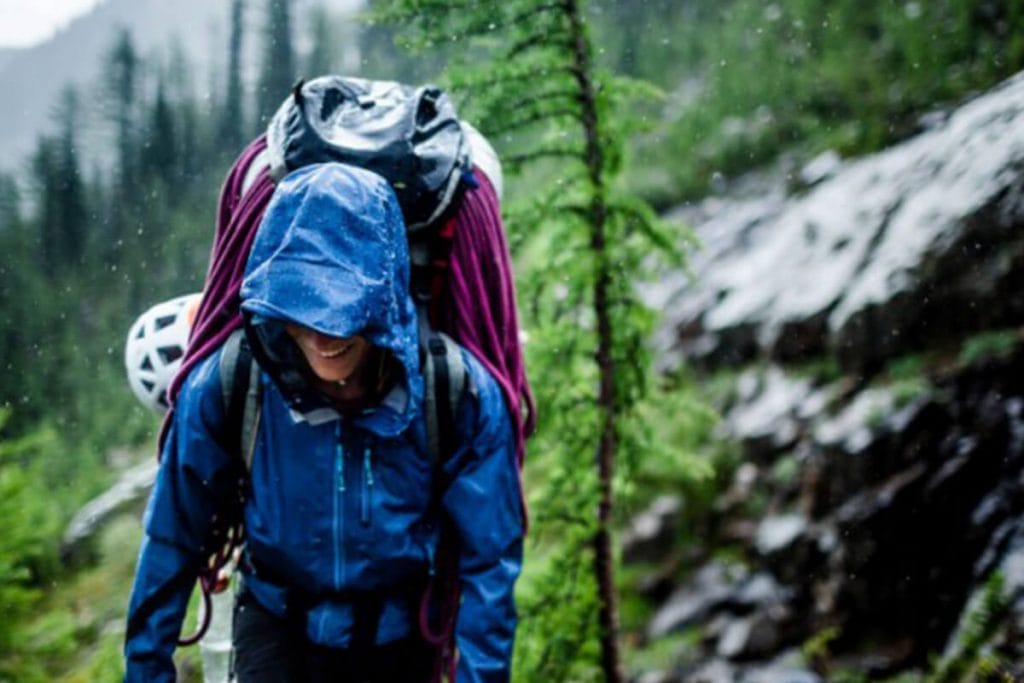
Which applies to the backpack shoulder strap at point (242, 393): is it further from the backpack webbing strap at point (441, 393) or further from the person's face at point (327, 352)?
the backpack webbing strap at point (441, 393)

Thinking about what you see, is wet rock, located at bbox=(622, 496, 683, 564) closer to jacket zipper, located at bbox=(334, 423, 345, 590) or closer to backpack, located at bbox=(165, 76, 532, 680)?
backpack, located at bbox=(165, 76, 532, 680)

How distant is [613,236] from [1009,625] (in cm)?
299

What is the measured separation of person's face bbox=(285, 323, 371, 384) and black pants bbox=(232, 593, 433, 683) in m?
0.97

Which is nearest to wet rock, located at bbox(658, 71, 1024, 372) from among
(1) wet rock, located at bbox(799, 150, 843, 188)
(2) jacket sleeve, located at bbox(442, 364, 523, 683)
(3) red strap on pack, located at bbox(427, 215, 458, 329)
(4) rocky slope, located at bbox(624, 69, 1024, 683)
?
(4) rocky slope, located at bbox(624, 69, 1024, 683)

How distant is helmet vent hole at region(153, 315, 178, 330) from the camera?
10.0ft

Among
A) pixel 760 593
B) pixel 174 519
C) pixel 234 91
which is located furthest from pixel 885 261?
pixel 234 91

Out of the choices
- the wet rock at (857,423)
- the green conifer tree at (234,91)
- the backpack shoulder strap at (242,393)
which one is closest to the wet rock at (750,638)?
the wet rock at (857,423)

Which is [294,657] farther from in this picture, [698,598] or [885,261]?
[885,261]

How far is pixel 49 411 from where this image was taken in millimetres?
27797

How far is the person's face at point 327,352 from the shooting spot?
2.21m

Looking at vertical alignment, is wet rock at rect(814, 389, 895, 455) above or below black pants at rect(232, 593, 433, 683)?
below

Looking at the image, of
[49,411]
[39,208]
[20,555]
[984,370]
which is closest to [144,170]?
[39,208]

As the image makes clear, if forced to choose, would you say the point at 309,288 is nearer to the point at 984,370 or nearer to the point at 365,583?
the point at 365,583

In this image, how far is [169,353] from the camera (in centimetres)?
298
